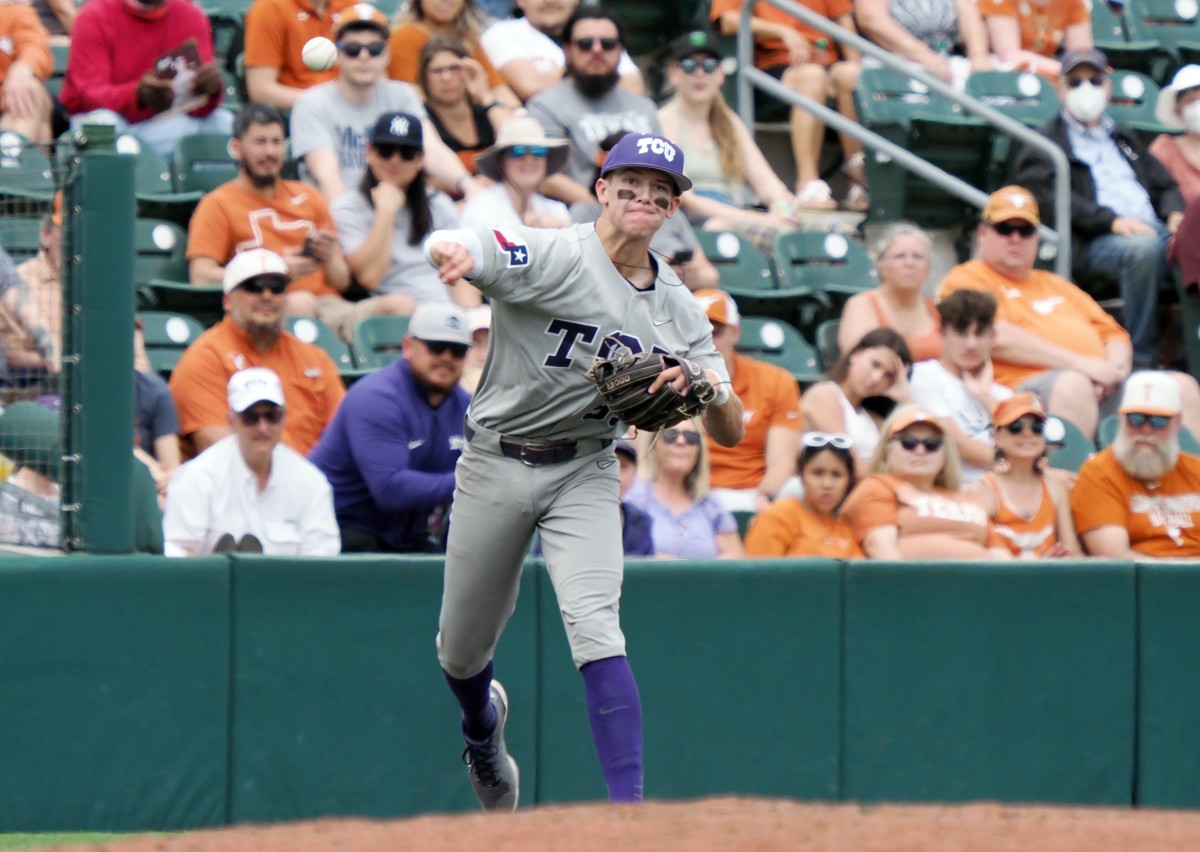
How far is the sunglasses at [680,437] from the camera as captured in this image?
23.5ft

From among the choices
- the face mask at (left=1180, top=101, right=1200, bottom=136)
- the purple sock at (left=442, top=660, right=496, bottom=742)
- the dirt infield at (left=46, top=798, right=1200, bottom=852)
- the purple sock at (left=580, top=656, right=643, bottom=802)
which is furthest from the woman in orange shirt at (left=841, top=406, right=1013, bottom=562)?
the face mask at (left=1180, top=101, right=1200, bottom=136)

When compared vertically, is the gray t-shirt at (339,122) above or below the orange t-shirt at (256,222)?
above

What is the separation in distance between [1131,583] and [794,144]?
16.0 feet

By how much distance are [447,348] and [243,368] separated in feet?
3.22

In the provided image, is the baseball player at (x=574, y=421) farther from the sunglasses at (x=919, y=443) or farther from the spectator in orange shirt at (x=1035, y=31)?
the spectator in orange shirt at (x=1035, y=31)

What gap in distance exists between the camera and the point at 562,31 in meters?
10.3

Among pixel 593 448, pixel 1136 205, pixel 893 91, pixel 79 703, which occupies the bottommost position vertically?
pixel 79 703

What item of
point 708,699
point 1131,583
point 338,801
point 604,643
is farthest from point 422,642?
point 1131,583

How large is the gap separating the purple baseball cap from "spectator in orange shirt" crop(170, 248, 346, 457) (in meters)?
2.65

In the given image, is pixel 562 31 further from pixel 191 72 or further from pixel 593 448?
pixel 593 448

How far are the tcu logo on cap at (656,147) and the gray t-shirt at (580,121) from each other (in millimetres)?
4509

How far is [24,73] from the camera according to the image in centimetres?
877

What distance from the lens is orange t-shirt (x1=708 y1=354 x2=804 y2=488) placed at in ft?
26.3

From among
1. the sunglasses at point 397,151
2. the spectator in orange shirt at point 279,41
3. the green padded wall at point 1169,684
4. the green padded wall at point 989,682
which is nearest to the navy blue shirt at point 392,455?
the green padded wall at point 989,682
